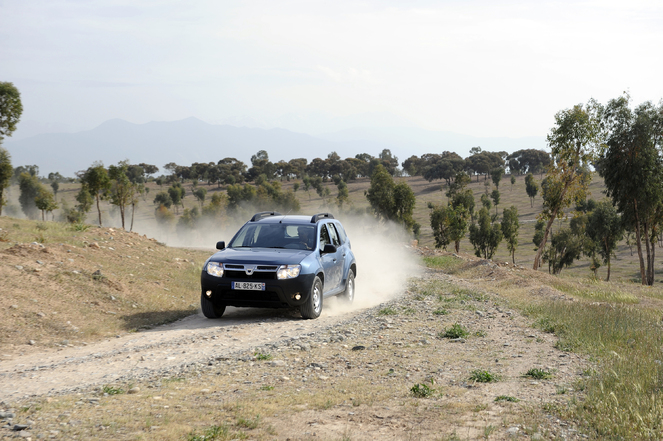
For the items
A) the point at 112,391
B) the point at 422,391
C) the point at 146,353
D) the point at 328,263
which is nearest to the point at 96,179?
the point at 328,263

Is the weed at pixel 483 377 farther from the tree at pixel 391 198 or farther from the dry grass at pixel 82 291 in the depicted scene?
the tree at pixel 391 198

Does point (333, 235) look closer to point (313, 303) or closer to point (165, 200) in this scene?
point (313, 303)

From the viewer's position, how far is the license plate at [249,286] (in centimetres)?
995

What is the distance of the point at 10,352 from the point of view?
336 inches

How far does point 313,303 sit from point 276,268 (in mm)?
1166

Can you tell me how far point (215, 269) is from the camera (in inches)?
402

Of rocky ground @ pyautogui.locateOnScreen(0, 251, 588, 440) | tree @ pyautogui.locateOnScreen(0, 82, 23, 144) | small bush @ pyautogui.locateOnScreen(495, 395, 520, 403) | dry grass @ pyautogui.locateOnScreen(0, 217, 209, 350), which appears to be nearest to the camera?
rocky ground @ pyautogui.locateOnScreen(0, 251, 588, 440)

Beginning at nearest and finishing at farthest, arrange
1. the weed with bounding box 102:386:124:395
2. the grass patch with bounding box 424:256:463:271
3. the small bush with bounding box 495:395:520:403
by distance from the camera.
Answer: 1. the small bush with bounding box 495:395:520:403
2. the weed with bounding box 102:386:124:395
3. the grass patch with bounding box 424:256:463:271

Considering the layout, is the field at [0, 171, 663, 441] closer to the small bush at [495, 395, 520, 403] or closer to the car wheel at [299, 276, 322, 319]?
the small bush at [495, 395, 520, 403]

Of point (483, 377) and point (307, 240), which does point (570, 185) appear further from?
point (483, 377)

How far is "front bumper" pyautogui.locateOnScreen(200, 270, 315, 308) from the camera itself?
32.7 ft

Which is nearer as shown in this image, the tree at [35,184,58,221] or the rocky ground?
the rocky ground

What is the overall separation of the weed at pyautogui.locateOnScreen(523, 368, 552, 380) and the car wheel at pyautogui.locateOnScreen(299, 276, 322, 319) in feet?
15.5

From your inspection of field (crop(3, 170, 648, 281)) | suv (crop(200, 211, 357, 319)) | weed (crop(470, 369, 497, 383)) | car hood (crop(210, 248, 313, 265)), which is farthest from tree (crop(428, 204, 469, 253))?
weed (crop(470, 369, 497, 383))
